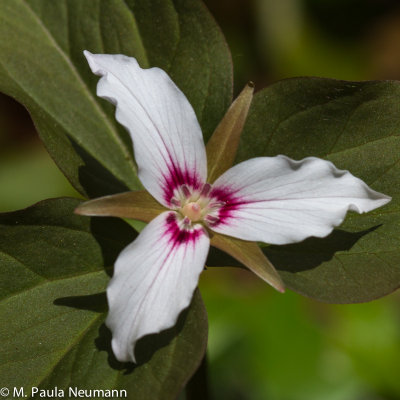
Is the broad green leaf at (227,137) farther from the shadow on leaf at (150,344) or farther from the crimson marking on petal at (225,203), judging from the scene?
the shadow on leaf at (150,344)

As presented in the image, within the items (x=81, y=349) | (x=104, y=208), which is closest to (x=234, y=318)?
(x=81, y=349)

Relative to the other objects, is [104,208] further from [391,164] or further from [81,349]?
[391,164]

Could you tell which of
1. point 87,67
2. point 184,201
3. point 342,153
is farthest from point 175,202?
point 87,67

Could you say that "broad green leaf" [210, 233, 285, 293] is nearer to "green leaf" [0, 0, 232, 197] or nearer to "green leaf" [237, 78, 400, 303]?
"green leaf" [237, 78, 400, 303]

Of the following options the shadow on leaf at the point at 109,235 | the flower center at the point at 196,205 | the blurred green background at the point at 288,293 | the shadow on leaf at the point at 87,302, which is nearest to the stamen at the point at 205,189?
the flower center at the point at 196,205

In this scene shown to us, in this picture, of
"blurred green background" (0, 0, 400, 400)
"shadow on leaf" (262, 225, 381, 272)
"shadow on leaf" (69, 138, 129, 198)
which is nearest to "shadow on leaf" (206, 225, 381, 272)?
"shadow on leaf" (262, 225, 381, 272)

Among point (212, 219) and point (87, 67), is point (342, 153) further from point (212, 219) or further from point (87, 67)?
point (87, 67)
